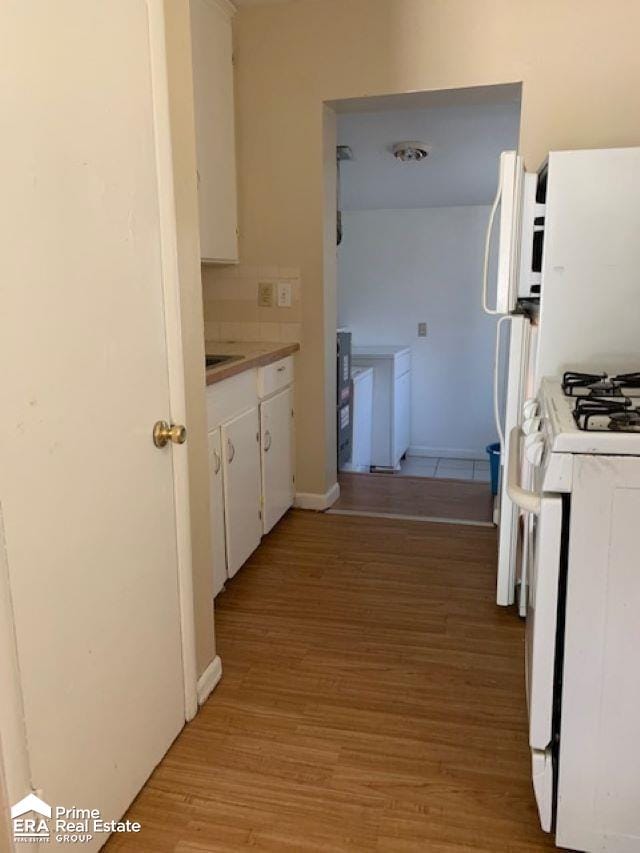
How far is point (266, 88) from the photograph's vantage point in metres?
3.13

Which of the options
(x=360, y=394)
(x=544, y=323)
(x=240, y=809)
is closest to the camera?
(x=240, y=809)

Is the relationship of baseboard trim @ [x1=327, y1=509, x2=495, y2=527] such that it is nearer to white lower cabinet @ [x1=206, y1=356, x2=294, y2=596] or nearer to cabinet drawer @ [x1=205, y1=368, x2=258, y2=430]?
white lower cabinet @ [x1=206, y1=356, x2=294, y2=596]

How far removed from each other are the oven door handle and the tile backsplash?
5.91 feet

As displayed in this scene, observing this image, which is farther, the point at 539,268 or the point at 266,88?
the point at 266,88

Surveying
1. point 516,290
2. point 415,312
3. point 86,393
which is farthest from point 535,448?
point 415,312

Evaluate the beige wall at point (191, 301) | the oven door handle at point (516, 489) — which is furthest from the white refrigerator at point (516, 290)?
the beige wall at point (191, 301)

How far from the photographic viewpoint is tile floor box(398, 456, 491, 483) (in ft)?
17.3

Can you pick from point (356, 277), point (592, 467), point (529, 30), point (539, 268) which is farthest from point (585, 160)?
point (356, 277)

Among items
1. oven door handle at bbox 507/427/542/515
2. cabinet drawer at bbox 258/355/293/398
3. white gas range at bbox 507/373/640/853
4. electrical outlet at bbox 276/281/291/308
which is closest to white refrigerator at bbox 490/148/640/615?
oven door handle at bbox 507/427/542/515

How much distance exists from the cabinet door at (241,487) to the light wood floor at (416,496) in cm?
80

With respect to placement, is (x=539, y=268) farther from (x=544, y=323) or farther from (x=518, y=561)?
(x=518, y=561)

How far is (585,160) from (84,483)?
1.52 meters

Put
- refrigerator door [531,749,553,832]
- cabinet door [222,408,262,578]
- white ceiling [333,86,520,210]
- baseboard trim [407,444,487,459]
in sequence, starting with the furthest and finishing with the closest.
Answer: baseboard trim [407,444,487,459]
white ceiling [333,86,520,210]
cabinet door [222,408,262,578]
refrigerator door [531,749,553,832]

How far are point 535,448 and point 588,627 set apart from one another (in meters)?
0.36
